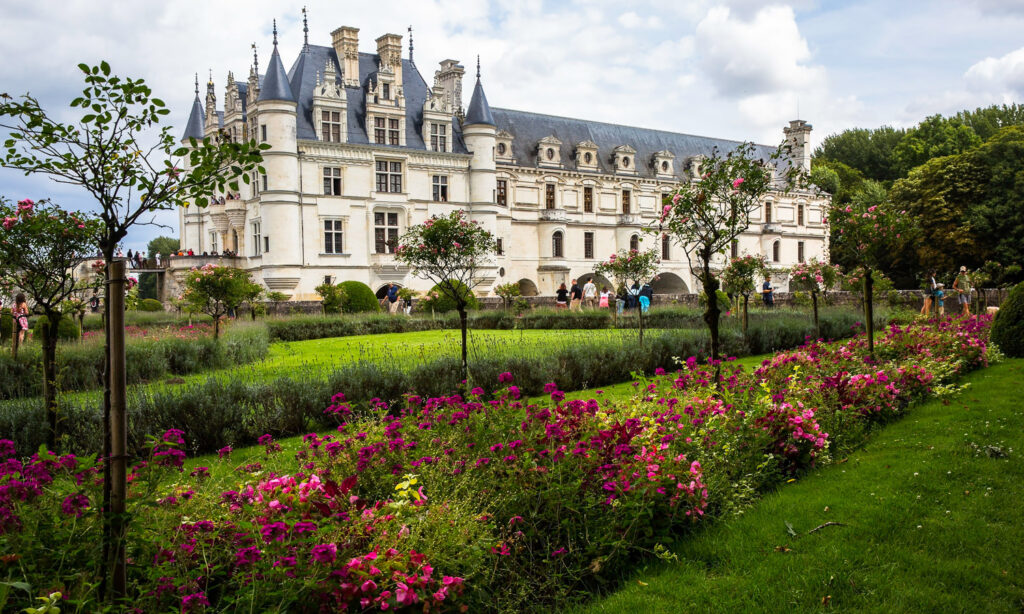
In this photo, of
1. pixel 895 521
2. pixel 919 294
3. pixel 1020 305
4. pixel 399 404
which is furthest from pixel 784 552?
pixel 919 294

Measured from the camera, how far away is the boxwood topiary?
11875 millimetres

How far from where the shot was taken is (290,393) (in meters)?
8.68

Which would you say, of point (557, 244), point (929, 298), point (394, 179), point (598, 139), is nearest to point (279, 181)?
point (394, 179)

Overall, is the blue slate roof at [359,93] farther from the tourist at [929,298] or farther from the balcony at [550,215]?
the tourist at [929,298]

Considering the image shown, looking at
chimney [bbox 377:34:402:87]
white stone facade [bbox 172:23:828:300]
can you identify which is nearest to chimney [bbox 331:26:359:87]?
white stone facade [bbox 172:23:828:300]

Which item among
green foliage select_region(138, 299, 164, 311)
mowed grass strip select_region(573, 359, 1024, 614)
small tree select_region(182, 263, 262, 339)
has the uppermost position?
small tree select_region(182, 263, 262, 339)

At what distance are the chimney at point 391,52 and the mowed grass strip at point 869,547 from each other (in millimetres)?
31340

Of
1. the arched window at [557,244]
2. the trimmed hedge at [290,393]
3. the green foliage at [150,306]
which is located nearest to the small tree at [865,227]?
the trimmed hedge at [290,393]

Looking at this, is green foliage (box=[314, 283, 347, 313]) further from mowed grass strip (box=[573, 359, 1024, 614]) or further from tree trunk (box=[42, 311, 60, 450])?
mowed grass strip (box=[573, 359, 1024, 614])

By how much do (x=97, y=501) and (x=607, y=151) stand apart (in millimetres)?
42912

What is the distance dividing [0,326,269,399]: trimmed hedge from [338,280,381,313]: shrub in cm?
1008

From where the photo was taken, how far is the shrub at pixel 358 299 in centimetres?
2575

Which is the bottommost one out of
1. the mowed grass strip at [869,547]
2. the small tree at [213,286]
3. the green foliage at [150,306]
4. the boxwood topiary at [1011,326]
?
the mowed grass strip at [869,547]

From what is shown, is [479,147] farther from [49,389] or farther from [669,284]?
[49,389]
